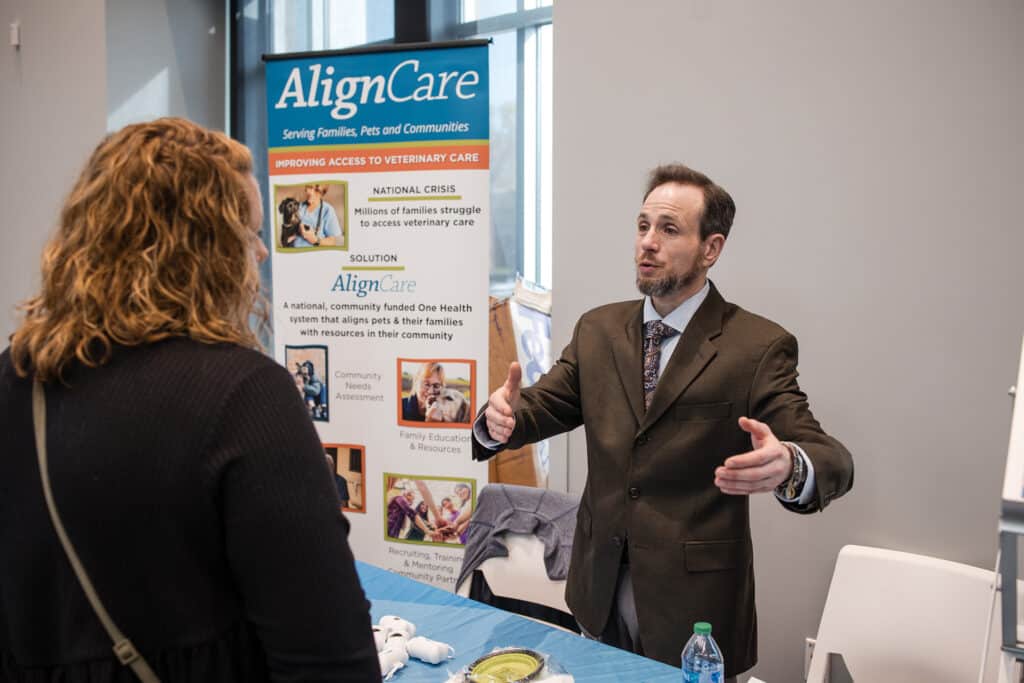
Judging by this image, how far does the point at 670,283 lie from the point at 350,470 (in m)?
1.92

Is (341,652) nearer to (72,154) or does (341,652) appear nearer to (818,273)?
(818,273)

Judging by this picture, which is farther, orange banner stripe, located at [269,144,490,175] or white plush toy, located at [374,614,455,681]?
orange banner stripe, located at [269,144,490,175]

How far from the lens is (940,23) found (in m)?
2.35

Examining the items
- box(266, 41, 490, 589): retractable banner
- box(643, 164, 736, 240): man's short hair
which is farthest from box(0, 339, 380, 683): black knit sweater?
box(266, 41, 490, 589): retractable banner

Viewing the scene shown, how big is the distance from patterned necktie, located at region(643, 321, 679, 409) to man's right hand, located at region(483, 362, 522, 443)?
33 cm

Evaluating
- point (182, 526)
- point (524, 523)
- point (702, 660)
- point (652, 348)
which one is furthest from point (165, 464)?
point (524, 523)

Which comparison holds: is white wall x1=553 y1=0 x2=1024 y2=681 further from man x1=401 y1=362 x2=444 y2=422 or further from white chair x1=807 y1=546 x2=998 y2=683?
man x1=401 y1=362 x2=444 y2=422

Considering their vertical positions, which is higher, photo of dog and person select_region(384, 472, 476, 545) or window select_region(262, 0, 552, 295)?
window select_region(262, 0, 552, 295)

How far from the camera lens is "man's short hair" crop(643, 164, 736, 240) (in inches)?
84.9

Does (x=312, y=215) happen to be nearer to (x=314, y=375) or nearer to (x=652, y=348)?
(x=314, y=375)

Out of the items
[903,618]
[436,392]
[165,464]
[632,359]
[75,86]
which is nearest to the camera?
[165,464]

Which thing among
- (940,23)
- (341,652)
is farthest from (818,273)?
(341,652)

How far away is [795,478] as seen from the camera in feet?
5.48

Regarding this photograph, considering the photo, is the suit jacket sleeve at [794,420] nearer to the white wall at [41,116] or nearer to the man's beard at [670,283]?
the man's beard at [670,283]
